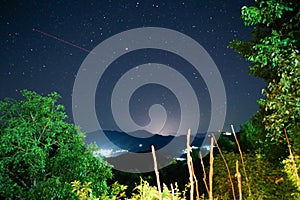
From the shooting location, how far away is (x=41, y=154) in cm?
712

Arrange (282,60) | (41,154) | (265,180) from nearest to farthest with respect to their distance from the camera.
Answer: (282,60) < (265,180) < (41,154)

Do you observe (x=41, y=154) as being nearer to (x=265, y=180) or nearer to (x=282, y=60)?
(x=265, y=180)

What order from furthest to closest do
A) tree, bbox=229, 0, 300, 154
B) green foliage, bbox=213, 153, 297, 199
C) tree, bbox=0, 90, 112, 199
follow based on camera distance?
tree, bbox=0, 90, 112, 199
green foliage, bbox=213, 153, 297, 199
tree, bbox=229, 0, 300, 154

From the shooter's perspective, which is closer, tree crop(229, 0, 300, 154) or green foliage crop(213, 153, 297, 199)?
tree crop(229, 0, 300, 154)

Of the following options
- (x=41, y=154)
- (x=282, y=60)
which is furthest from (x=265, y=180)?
(x=41, y=154)

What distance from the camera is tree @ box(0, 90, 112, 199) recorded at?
23.3 feet

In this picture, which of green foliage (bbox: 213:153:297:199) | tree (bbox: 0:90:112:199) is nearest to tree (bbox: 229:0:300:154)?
green foliage (bbox: 213:153:297:199)

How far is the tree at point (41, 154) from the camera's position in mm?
7094

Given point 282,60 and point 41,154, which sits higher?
point 282,60

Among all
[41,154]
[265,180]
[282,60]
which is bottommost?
[265,180]

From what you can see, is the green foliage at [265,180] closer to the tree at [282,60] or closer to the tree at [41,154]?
the tree at [282,60]

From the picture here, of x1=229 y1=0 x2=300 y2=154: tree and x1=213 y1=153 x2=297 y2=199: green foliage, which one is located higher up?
x1=229 y1=0 x2=300 y2=154: tree

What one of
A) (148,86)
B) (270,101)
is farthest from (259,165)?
(148,86)

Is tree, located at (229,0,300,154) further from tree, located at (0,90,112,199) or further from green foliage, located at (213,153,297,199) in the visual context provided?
tree, located at (0,90,112,199)
